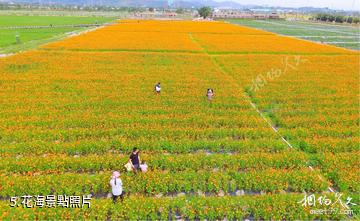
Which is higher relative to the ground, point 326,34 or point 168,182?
point 326,34

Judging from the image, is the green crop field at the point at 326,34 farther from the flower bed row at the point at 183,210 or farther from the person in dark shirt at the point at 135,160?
the person in dark shirt at the point at 135,160

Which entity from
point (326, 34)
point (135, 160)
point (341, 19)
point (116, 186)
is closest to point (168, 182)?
point (135, 160)

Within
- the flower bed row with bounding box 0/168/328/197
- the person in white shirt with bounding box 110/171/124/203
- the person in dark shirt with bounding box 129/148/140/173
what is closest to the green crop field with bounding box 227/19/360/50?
the flower bed row with bounding box 0/168/328/197

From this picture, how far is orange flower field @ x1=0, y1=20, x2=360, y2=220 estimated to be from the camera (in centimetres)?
806

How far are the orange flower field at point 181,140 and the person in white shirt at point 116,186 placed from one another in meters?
0.28

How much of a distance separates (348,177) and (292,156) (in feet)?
6.51

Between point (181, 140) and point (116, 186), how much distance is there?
451 centimetres

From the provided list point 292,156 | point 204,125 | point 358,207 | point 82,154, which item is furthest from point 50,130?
point 358,207

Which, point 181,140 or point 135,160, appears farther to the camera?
point 181,140

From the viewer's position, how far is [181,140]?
11.7m

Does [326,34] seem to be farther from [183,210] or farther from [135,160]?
[183,210]

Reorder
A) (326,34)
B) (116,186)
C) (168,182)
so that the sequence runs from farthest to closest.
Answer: (326,34)
(168,182)
(116,186)

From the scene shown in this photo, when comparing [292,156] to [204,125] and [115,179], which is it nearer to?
[204,125]

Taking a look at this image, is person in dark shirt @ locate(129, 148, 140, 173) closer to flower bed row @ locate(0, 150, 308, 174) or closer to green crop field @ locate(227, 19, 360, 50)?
flower bed row @ locate(0, 150, 308, 174)
